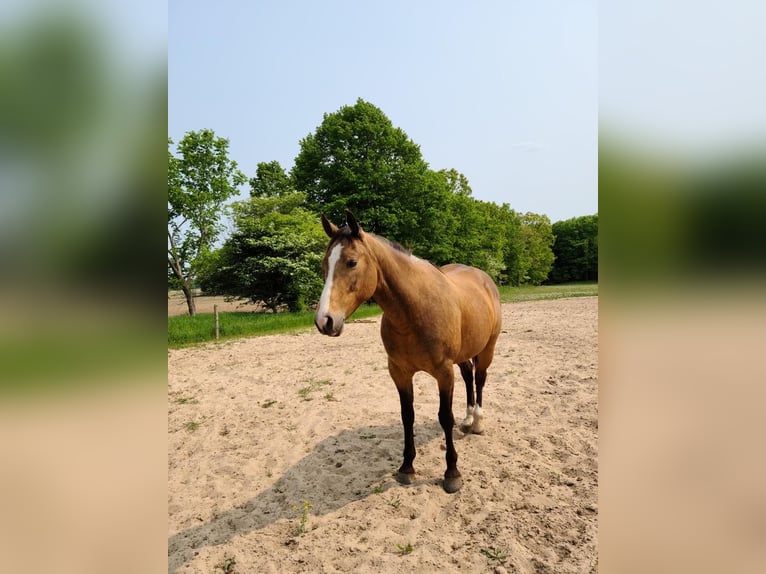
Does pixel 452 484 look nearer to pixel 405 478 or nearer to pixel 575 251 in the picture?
pixel 405 478

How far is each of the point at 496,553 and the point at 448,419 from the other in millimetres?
1079

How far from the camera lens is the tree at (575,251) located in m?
45.1

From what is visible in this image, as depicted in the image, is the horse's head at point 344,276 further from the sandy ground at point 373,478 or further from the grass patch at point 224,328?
the grass patch at point 224,328

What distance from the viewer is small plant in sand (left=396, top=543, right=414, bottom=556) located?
2.61 m

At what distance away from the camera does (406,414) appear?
3.53 m

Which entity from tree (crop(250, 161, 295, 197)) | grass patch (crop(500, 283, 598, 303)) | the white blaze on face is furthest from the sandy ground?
tree (crop(250, 161, 295, 197))

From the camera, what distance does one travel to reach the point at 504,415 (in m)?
4.82

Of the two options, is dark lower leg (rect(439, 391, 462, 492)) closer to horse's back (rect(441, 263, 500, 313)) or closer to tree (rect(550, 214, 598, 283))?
horse's back (rect(441, 263, 500, 313))
